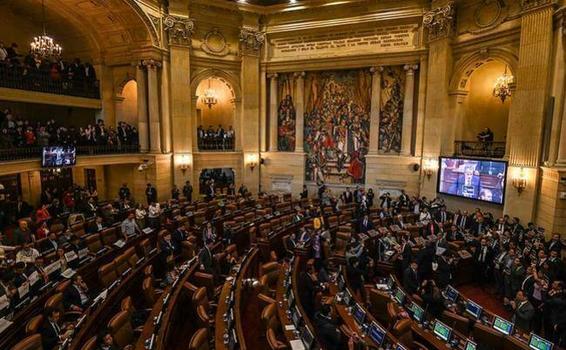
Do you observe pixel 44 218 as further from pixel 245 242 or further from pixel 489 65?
pixel 489 65

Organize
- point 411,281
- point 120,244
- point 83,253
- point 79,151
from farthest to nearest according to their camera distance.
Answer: point 79,151
point 120,244
point 83,253
point 411,281

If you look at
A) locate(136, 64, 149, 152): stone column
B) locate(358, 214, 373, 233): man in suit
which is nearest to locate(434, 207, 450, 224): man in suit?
locate(358, 214, 373, 233): man in suit

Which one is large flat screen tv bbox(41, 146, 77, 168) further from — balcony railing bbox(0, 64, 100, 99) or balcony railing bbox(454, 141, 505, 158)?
balcony railing bbox(454, 141, 505, 158)

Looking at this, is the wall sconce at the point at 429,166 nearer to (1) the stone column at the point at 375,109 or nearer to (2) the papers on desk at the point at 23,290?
(1) the stone column at the point at 375,109

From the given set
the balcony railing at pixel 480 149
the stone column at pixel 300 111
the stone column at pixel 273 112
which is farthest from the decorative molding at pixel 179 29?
the balcony railing at pixel 480 149

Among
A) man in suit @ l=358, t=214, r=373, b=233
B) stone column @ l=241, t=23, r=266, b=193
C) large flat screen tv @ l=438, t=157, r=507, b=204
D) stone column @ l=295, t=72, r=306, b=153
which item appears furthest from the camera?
stone column @ l=295, t=72, r=306, b=153

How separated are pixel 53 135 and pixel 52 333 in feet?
37.1

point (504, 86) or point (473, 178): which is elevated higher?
point (504, 86)

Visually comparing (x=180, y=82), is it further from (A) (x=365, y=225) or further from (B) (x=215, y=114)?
(A) (x=365, y=225)

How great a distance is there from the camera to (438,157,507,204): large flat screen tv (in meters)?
13.7

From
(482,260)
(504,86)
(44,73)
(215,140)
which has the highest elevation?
(44,73)

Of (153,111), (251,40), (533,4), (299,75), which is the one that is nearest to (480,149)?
(533,4)

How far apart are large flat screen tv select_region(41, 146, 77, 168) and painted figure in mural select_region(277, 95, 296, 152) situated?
34.8 ft

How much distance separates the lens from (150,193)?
17.3 m
